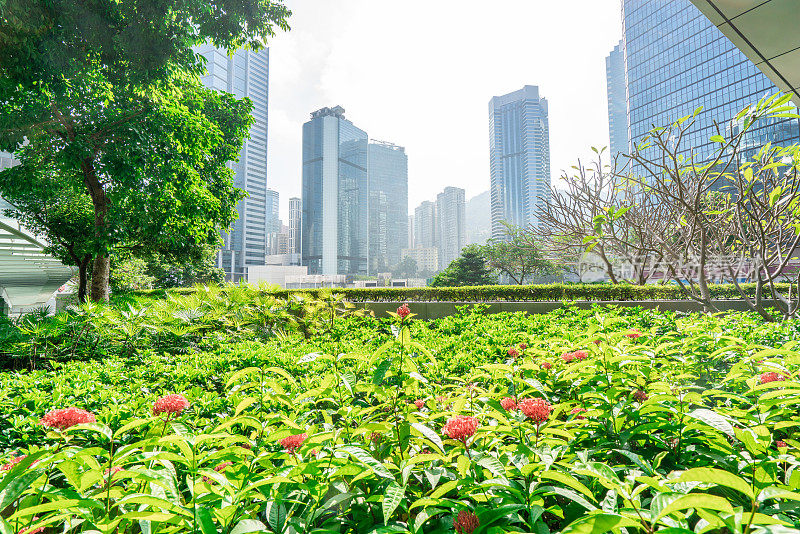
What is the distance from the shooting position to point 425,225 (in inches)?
4439

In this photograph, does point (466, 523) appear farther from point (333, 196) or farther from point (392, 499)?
point (333, 196)

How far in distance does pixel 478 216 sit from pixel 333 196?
176 feet

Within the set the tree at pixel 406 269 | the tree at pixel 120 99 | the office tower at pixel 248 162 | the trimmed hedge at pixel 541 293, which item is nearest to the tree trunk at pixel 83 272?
the tree at pixel 120 99

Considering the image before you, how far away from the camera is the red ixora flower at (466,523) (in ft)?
2.45

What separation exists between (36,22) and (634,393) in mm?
7028

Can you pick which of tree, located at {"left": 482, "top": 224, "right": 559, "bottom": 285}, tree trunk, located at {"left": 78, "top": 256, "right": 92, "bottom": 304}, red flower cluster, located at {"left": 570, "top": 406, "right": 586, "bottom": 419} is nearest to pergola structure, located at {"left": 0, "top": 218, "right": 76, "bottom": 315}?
tree trunk, located at {"left": 78, "top": 256, "right": 92, "bottom": 304}

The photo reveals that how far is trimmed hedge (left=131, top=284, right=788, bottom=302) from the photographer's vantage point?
29.1ft

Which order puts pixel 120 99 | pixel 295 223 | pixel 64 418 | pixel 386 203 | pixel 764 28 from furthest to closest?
pixel 386 203 < pixel 295 223 < pixel 120 99 < pixel 764 28 < pixel 64 418

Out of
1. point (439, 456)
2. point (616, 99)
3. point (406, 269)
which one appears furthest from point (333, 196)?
point (439, 456)

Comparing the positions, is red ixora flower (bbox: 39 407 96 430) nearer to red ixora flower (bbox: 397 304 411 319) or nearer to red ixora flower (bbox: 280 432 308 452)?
red ixora flower (bbox: 280 432 308 452)

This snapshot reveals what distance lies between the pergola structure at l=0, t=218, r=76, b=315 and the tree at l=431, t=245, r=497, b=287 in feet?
66.8

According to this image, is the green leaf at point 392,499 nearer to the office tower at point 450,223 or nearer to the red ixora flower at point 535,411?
the red ixora flower at point 535,411

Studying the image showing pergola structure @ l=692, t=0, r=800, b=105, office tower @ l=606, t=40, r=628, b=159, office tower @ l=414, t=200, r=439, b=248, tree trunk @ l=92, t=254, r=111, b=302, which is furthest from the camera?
office tower @ l=414, t=200, r=439, b=248

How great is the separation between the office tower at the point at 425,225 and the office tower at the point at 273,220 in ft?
146
